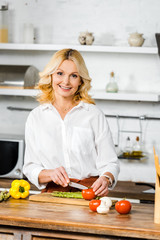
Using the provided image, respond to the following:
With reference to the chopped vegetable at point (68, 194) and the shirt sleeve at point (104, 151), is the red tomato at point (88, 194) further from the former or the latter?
the shirt sleeve at point (104, 151)

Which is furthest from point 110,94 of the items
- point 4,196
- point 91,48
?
point 4,196

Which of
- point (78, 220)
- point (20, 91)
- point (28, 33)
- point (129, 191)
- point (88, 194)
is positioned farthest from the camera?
point (28, 33)

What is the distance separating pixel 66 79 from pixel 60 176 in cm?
58

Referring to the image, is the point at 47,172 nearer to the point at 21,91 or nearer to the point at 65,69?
the point at 65,69

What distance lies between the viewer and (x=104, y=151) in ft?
8.32

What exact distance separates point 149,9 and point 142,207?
2.40 m

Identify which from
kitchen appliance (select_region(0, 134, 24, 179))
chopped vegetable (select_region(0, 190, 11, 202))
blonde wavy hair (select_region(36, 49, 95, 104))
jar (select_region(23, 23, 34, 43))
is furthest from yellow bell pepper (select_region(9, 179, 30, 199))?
jar (select_region(23, 23, 34, 43))

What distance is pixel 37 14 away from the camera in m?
4.34

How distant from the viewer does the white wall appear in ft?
13.7

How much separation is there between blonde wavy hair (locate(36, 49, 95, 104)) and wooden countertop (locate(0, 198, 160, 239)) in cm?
73

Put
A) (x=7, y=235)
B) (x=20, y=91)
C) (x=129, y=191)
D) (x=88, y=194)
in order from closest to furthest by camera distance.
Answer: (x=7, y=235) < (x=88, y=194) < (x=129, y=191) < (x=20, y=91)

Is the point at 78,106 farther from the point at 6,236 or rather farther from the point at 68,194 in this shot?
the point at 6,236

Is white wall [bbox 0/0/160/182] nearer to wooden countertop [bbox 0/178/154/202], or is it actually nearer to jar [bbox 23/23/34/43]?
jar [bbox 23/23/34/43]

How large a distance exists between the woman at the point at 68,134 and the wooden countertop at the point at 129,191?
989 mm
